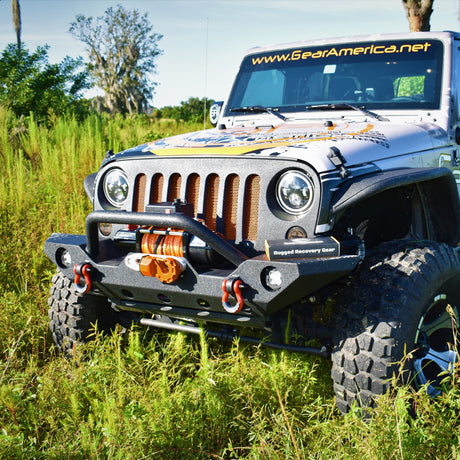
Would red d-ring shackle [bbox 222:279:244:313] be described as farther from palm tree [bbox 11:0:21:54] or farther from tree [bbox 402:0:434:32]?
palm tree [bbox 11:0:21:54]

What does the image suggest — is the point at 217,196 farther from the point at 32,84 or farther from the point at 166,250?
the point at 32,84

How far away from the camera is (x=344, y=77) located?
4.27 meters

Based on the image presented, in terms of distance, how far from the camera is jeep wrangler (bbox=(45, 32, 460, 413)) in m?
2.62

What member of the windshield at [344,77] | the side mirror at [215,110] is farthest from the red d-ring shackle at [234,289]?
the side mirror at [215,110]

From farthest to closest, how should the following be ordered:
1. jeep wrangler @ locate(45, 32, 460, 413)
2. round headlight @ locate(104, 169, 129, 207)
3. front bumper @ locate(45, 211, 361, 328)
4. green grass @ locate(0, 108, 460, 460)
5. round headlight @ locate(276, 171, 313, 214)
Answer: round headlight @ locate(104, 169, 129, 207) < round headlight @ locate(276, 171, 313, 214) < jeep wrangler @ locate(45, 32, 460, 413) < front bumper @ locate(45, 211, 361, 328) < green grass @ locate(0, 108, 460, 460)

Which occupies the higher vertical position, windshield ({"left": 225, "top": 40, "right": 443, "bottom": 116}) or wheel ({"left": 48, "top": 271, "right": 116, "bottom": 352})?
windshield ({"left": 225, "top": 40, "right": 443, "bottom": 116})

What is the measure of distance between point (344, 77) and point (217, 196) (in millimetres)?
1833

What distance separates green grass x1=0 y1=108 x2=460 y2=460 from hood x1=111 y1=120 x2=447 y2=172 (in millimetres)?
1044

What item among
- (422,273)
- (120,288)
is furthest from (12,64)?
(422,273)

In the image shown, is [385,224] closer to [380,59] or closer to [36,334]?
[380,59]

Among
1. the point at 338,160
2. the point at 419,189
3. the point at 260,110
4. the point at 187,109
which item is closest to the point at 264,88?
the point at 260,110

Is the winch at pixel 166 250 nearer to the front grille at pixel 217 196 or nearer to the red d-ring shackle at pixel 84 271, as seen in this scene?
the front grille at pixel 217 196

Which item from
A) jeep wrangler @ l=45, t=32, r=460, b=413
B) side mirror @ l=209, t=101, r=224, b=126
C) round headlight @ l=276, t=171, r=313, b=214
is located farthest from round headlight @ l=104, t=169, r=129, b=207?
side mirror @ l=209, t=101, r=224, b=126

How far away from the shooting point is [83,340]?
352cm
